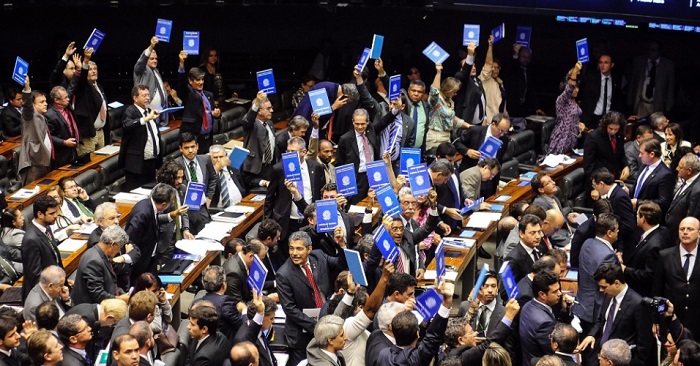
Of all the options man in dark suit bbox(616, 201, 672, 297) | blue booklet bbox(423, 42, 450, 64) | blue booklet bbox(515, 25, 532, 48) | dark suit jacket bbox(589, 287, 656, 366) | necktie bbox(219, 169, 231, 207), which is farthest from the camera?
blue booklet bbox(515, 25, 532, 48)

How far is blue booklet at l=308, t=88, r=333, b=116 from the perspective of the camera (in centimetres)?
1259

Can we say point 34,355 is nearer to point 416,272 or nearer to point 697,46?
point 416,272

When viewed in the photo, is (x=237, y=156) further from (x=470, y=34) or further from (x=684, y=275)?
(x=684, y=275)

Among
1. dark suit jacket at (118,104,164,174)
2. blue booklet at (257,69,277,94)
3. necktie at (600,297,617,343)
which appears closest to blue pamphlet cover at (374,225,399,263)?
necktie at (600,297,617,343)

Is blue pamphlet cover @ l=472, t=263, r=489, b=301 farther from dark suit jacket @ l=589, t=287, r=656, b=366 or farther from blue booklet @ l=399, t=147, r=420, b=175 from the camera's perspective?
blue booklet @ l=399, t=147, r=420, b=175

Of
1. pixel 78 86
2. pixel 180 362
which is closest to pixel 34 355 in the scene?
pixel 180 362

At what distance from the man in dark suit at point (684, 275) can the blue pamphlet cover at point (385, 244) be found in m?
2.31

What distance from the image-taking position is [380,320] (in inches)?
333

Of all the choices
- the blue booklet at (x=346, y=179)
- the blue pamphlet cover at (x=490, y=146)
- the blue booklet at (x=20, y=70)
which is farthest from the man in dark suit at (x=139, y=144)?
the blue pamphlet cover at (x=490, y=146)

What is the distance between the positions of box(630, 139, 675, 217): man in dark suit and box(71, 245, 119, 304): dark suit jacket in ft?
17.1

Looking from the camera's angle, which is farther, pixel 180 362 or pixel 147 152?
pixel 147 152

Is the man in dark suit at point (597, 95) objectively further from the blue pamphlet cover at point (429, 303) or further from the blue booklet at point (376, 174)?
the blue pamphlet cover at point (429, 303)

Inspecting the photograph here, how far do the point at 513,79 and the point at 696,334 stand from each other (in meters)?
6.60

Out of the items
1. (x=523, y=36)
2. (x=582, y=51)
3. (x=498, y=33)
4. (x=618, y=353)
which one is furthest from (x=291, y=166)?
(x=523, y=36)
